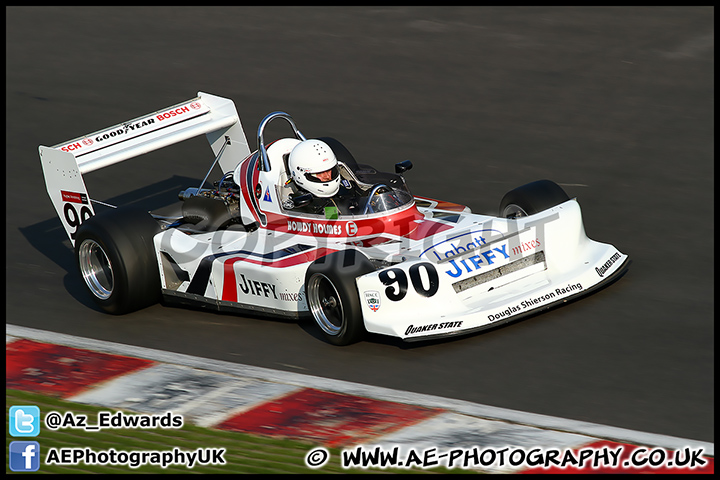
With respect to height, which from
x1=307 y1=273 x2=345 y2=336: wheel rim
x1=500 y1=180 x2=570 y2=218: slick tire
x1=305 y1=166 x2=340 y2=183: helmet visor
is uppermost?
x1=305 y1=166 x2=340 y2=183: helmet visor

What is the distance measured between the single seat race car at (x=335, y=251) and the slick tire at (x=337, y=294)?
12 millimetres

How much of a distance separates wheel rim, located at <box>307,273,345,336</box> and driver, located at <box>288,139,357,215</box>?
1.11 m

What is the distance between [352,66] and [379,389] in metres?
10.4

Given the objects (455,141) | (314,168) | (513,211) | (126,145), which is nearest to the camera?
(314,168)

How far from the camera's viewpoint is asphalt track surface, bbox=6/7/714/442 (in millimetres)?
8320

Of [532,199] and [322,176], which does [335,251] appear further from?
[532,199]

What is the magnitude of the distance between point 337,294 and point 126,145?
147 inches

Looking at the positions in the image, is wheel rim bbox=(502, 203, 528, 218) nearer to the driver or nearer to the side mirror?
the side mirror

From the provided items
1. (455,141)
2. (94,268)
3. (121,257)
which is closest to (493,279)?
(121,257)

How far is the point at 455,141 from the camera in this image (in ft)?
47.0

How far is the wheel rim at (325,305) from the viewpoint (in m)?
8.71

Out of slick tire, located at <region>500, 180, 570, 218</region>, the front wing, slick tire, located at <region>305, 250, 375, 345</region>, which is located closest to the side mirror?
slick tire, located at <region>500, 180, 570, 218</region>

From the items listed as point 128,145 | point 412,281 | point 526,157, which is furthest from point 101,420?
point 526,157

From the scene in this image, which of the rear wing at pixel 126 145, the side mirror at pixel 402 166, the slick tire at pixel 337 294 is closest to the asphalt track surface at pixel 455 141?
the slick tire at pixel 337 294
